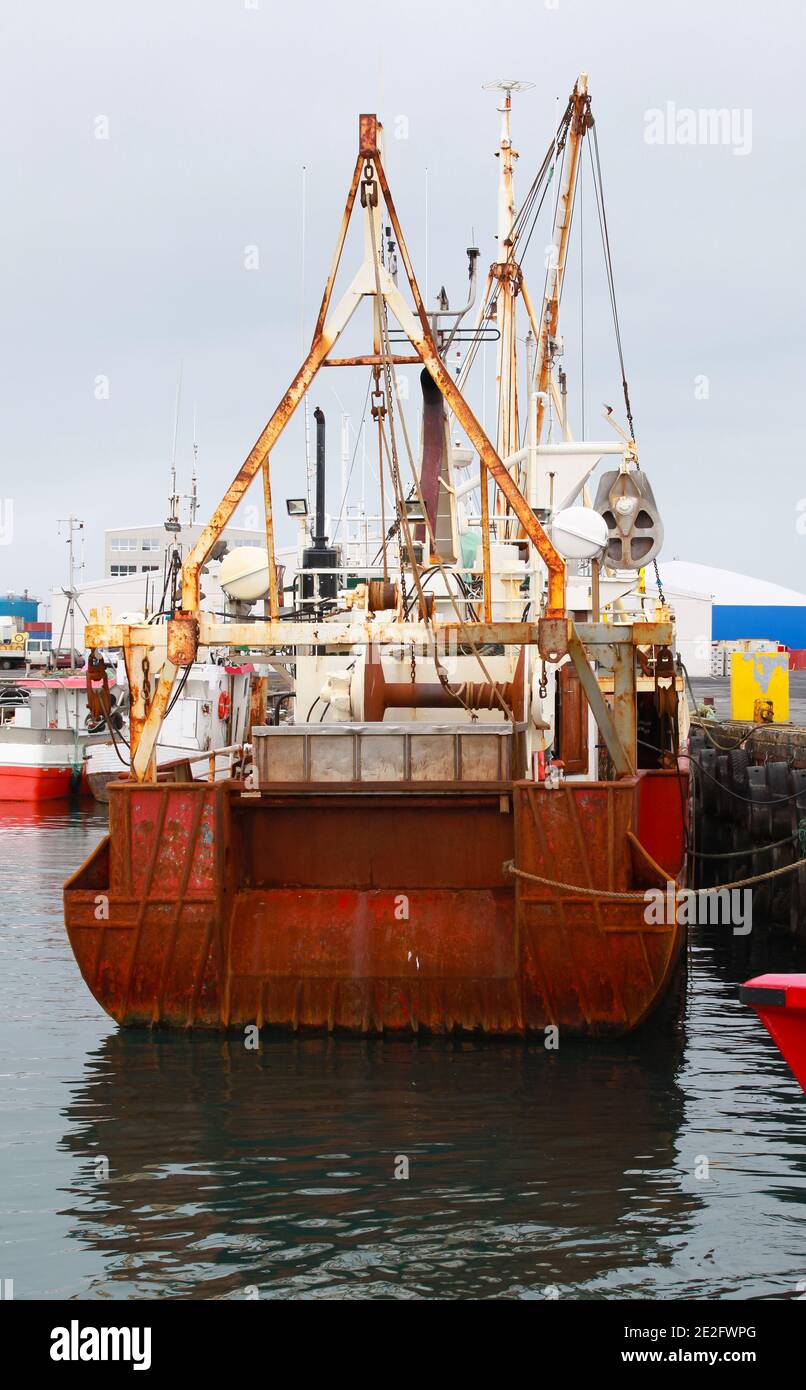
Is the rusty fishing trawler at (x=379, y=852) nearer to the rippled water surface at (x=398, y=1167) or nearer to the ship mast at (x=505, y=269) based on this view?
the rippled water surface at (x=398, y=1167)

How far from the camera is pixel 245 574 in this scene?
1534 centimetres

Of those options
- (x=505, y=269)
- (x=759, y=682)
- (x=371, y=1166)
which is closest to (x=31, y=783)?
(x=759, y=682)

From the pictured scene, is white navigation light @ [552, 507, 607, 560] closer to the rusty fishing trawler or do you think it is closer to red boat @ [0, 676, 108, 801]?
the rusty fishing trawler

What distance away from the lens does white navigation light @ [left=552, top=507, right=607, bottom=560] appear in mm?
15219

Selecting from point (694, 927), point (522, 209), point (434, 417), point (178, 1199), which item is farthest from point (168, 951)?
point (522, 209)

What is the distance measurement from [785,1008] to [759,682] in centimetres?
2017

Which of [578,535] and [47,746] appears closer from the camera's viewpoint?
[578,535]

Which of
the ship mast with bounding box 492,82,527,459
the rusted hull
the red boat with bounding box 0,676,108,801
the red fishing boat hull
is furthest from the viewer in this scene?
the red boat with bounding box 0,676,108,801

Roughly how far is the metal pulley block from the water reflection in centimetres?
658

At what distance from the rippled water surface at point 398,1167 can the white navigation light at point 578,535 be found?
194 inches

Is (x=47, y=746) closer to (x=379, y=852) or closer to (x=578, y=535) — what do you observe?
(x=578, y=535)

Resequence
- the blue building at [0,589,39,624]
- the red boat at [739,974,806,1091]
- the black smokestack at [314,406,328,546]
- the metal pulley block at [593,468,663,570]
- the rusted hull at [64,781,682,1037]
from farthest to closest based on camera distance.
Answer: the blue building at [0,589,39,624], the black smokestack at [314,406,328,546], the metal pulley block at [593,468,663,570], the rusted hull at [64,781,682,1037], the red boat at [739,974,806,1091]

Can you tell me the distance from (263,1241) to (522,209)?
1969 centimetres

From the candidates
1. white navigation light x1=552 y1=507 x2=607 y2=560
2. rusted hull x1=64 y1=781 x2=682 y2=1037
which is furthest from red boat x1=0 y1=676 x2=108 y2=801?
rusted hull x1=64 y1=781 x2=682 y2=1037
